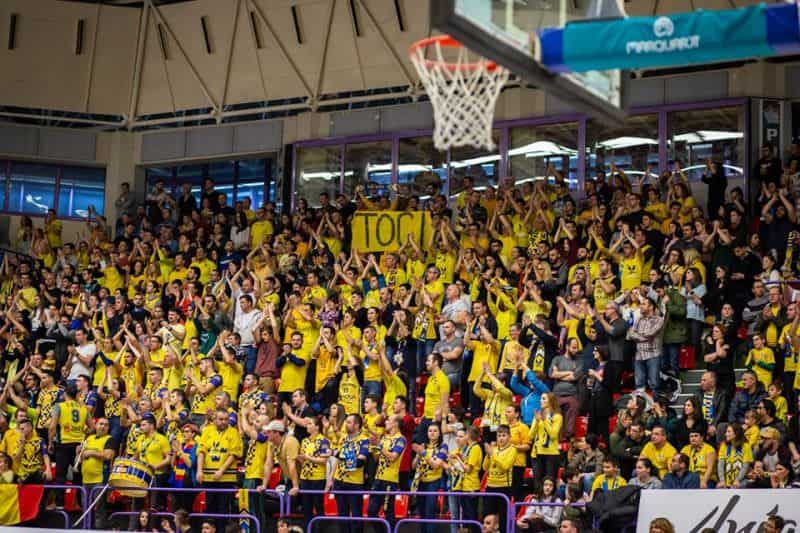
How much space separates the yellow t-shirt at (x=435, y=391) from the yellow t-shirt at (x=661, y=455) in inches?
136

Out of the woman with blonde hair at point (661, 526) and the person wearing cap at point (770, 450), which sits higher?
the person wearing cap at point (770, 450)

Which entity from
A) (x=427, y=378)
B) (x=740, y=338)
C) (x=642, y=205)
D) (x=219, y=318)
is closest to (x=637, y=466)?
(x=740, y=338)

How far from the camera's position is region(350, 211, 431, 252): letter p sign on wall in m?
23.2

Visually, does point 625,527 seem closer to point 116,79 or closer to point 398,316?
point 398,316

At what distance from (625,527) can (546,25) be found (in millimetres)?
5692

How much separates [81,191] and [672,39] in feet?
69.1

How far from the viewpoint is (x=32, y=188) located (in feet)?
97.6

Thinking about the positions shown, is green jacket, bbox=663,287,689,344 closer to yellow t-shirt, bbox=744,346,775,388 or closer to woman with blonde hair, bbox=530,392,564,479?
yellow t-shirt, bbox=744,346,775,388

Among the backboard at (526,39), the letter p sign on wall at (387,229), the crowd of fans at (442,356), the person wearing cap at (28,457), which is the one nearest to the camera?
the backboard at (526,39)

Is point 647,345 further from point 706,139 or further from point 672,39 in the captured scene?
point 672,39

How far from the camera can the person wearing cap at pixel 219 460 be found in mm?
17859

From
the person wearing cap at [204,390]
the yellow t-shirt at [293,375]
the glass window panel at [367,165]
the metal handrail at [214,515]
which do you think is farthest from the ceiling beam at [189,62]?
the metal handrail at [214,515]

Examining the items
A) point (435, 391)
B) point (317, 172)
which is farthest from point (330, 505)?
point (317, 172)

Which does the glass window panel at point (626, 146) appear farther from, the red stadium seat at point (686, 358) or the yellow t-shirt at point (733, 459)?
the yellow t-shirt at point (733, 459)
